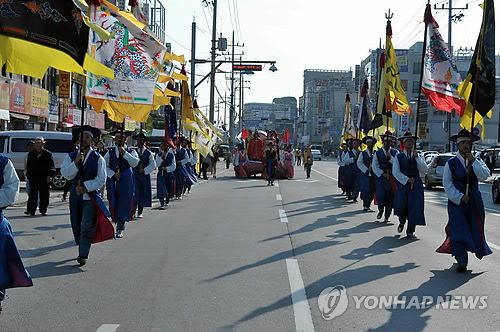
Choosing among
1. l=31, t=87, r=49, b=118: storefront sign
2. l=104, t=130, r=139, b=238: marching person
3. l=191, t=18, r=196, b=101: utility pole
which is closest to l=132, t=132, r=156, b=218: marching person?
l=104, t=130, r=139, b=238: marching person

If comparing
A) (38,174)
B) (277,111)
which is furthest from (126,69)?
(277,111)

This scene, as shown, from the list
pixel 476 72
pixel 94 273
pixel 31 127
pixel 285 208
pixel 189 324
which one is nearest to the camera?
pixel 189 324

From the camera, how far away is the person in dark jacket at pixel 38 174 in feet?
48.8

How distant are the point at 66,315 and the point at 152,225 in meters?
7.19

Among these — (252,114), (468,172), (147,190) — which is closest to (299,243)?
(468,172)

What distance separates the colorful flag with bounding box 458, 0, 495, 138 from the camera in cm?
949

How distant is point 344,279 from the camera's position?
311 inches

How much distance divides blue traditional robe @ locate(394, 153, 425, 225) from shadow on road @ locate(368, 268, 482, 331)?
2921 mm

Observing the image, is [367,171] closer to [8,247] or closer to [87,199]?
[87,199]

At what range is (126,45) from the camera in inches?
462

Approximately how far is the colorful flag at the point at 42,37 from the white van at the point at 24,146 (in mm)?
16488

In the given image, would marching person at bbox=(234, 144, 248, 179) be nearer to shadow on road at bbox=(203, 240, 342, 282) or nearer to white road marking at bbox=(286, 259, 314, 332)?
shadow on road at bbox=(203, 240, 342, 282)

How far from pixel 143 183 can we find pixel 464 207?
7.50 meters

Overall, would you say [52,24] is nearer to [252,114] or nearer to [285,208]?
[285,208]
